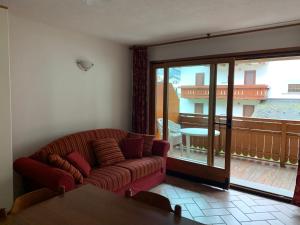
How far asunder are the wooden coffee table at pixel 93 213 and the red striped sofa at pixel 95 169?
0.91 metres

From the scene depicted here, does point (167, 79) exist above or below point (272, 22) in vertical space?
below

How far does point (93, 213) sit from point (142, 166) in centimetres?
193

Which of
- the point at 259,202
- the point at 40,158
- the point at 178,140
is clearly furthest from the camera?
the point at 178,140

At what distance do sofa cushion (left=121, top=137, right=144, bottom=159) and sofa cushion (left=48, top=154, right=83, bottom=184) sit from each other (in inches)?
42.1

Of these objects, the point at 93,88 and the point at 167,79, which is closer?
the point at 93,88

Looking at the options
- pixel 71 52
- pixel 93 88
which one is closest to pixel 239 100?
pixel 93 88

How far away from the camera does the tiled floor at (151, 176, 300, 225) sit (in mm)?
2742

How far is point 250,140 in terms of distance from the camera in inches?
209

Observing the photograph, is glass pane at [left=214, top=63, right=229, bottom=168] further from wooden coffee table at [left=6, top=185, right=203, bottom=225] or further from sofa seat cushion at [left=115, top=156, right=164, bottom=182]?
wooden coffee table at [left=6, top=185, right=203, bottom=225]

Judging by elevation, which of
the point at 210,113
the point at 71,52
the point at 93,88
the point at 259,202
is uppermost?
the point at 71,52

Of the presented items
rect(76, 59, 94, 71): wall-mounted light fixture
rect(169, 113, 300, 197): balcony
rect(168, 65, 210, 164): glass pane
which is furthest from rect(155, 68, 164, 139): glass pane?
rect(76, 59, 94, 71): wall-mounted light fixture

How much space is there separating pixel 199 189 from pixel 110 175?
1515 millimetres

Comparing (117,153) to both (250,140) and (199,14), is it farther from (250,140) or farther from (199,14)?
(250,140)

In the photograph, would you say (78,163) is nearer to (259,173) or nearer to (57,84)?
(57,84)
